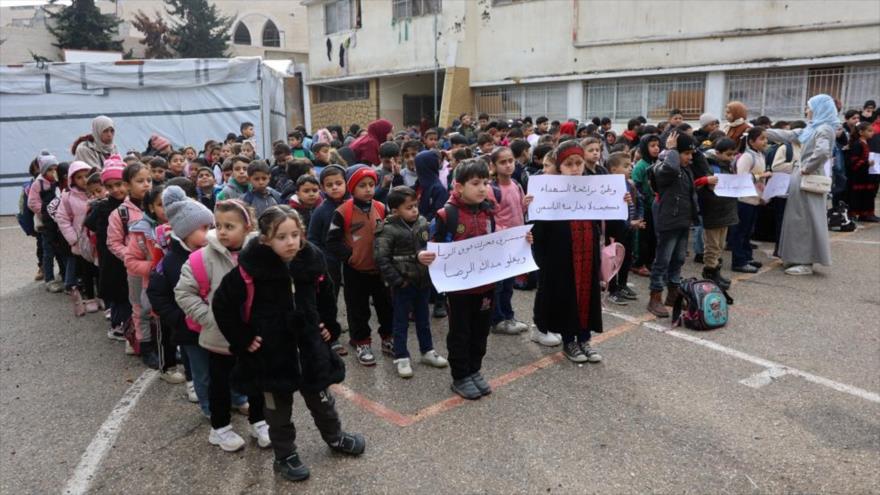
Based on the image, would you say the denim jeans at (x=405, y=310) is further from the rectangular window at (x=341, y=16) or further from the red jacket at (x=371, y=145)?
the rectangular window at (x=341, y=16)

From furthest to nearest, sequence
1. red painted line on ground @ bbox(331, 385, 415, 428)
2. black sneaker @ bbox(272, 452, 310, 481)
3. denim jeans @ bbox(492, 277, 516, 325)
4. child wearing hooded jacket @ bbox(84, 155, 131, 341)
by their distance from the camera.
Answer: denim jeans @ bbox(492, 277, 516, 325), child wearing hooded jacket @ bbox(84, 155, 131, 341), red painted line on ground @ bbox(331, 385, 415, 428), black sneaker @ bbox(272, 452, 310, 481)

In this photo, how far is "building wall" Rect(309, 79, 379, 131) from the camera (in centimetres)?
2433

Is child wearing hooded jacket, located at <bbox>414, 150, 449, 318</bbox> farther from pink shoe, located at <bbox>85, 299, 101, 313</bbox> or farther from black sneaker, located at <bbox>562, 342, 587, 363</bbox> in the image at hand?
pink shoe, located at <bbox>85, 299, 101, 313</bbox>

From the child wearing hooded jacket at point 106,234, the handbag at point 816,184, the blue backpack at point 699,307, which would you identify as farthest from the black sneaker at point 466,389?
the handbag at point 816,184

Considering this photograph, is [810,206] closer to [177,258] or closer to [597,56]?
[177,258]

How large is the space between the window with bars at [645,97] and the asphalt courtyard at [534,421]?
38.5ft

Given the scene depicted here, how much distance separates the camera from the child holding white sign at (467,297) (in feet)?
13.2

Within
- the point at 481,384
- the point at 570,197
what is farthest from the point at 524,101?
the point at 481,384

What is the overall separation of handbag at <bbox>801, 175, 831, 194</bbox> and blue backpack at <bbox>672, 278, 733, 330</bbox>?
2.62m

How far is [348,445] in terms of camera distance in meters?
3.37

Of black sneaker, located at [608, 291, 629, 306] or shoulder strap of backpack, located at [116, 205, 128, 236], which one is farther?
black sneaker, located at [608, 291, 629, 306]

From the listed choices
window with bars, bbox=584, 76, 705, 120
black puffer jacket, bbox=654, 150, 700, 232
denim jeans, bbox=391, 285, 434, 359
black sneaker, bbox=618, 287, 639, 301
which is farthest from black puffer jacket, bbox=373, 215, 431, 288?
window with bars, bbox=584, 76, 705, 120

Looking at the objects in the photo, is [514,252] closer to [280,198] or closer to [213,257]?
[213,257]

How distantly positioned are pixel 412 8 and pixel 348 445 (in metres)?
20.9
